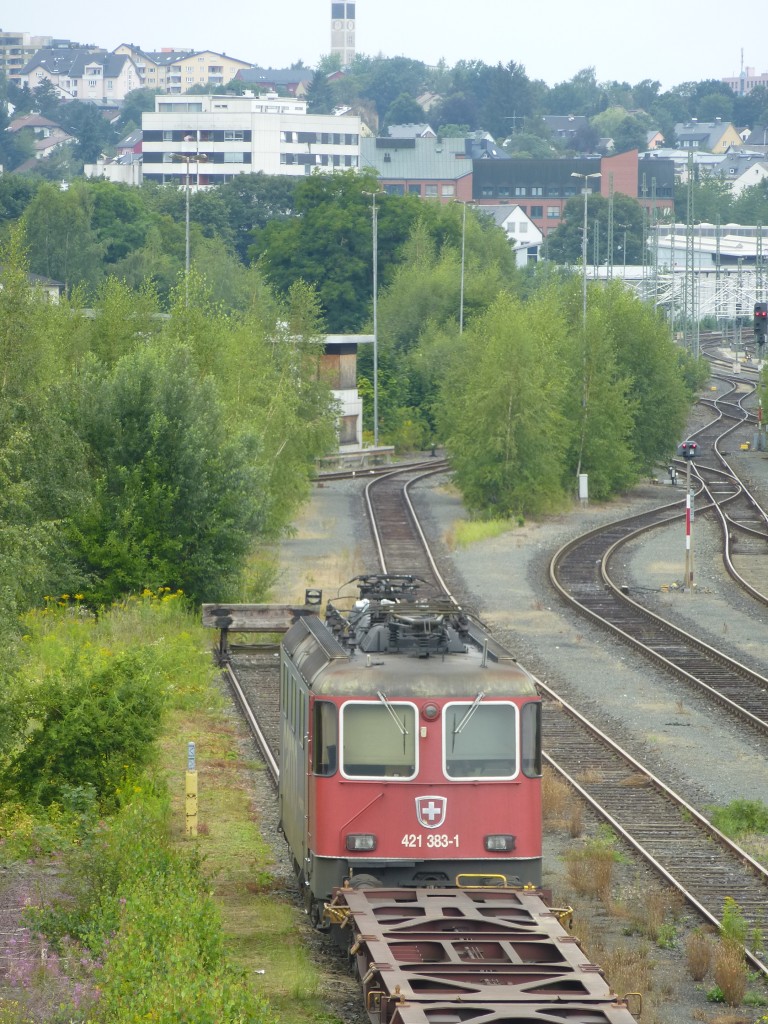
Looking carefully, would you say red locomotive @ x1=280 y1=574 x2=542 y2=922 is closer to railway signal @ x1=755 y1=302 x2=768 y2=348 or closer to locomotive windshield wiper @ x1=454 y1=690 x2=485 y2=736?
locomotive windshield wiper @ x1=454 y1=690 x2=485 y2=736

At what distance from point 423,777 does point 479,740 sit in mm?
501

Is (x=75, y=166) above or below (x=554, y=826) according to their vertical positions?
above

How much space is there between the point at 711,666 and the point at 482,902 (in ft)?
51.4

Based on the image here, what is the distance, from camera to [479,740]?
39.4 ft

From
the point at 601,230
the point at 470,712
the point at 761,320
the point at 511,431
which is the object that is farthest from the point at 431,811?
the point at 601,230

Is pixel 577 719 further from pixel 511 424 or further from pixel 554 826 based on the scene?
pixel 511 424

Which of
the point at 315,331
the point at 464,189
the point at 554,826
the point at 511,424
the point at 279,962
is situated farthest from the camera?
the point at 464,189

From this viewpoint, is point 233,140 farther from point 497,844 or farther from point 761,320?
point 497,844

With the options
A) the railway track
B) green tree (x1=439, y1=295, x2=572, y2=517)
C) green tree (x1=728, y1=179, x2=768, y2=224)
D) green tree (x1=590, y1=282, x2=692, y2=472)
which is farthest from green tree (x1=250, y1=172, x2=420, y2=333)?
green tree (x1=728, y1=179, x2=768, y2=224)

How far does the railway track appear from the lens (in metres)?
14.6

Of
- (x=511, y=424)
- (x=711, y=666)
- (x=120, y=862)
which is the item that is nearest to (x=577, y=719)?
(x=711, y=666)

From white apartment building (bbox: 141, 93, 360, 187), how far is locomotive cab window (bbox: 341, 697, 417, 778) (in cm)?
13997

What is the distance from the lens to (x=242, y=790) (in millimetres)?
17984

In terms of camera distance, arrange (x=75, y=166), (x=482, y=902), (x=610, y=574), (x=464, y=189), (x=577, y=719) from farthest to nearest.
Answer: (x=75, y=166) < (x=464, y=189) < (x=610, y=574) < (x=577, y=719) < (x=482, y=902)
